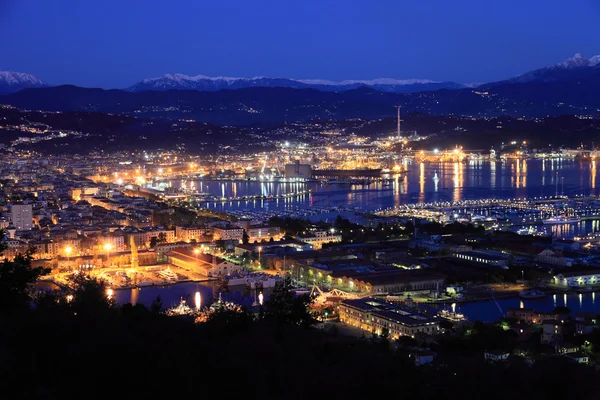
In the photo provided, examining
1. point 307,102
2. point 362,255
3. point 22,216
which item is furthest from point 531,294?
point 307,102

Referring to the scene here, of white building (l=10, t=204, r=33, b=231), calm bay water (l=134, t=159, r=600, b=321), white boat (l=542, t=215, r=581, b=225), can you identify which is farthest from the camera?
calm bay water (l=134, t=159, r=600, b=321)

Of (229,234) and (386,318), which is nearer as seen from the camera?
(386,318)

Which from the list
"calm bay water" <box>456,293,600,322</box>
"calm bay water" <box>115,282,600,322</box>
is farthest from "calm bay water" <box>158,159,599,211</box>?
"calm bay water" <box>456,293,600,322</box>

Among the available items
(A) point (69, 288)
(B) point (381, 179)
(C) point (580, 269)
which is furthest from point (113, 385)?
(B) point (381, 179)

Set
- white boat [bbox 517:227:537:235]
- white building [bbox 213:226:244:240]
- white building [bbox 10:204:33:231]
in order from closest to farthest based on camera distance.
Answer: white building [bbox 213:226:244:240] → white boat [bbox 517:227:537:235] → white building [bbox 10:204:33:231]

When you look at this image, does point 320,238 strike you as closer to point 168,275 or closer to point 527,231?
point 168,275

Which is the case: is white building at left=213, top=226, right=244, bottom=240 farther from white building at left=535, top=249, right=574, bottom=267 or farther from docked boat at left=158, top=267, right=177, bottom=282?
white building at left=535, top=249, right=574, bottom=267
